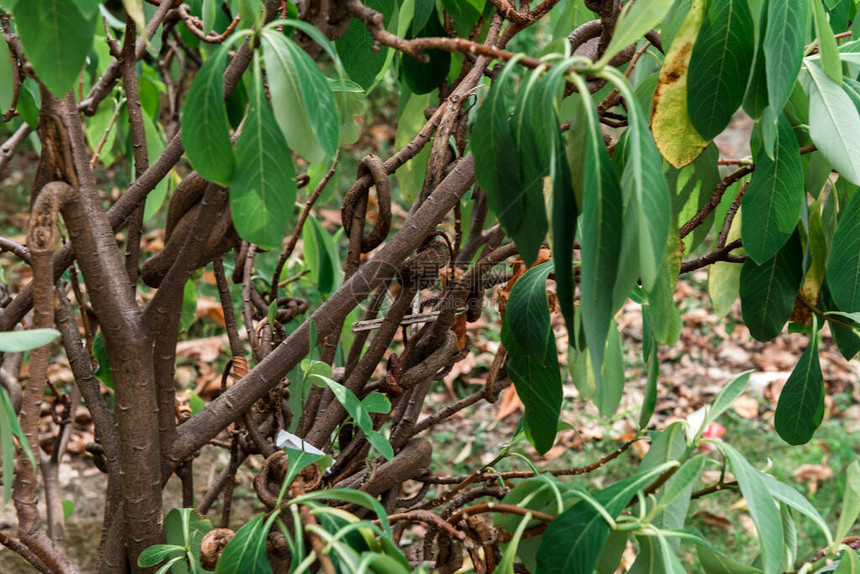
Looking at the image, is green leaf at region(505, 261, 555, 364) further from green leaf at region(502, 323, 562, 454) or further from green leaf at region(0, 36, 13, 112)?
green leaf at region(0, 36, 13, 112)

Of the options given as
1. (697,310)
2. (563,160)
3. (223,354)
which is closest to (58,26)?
(563,160)

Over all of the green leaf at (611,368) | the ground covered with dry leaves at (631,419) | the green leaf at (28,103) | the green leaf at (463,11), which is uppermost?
the green leaf at (463,11)

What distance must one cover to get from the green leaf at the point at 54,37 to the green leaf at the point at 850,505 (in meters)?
0.66

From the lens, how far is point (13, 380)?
1.23 metres

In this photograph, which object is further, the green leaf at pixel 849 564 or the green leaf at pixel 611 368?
the green leaf at pixel 611 368

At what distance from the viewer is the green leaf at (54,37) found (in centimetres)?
56

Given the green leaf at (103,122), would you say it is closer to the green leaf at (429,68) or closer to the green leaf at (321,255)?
the green leaf at (321,255)

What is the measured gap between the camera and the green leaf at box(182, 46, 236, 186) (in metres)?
0.58

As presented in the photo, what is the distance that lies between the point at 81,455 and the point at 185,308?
3.57 ft

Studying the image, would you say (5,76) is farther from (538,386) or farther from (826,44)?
(826,44)

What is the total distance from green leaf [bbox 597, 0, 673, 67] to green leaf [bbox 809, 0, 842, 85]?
0.22 m

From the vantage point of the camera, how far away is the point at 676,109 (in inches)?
29.1

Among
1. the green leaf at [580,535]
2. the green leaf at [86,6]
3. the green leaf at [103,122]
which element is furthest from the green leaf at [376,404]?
the green leaf at [103,122]

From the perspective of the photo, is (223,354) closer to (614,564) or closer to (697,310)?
(697,310)
